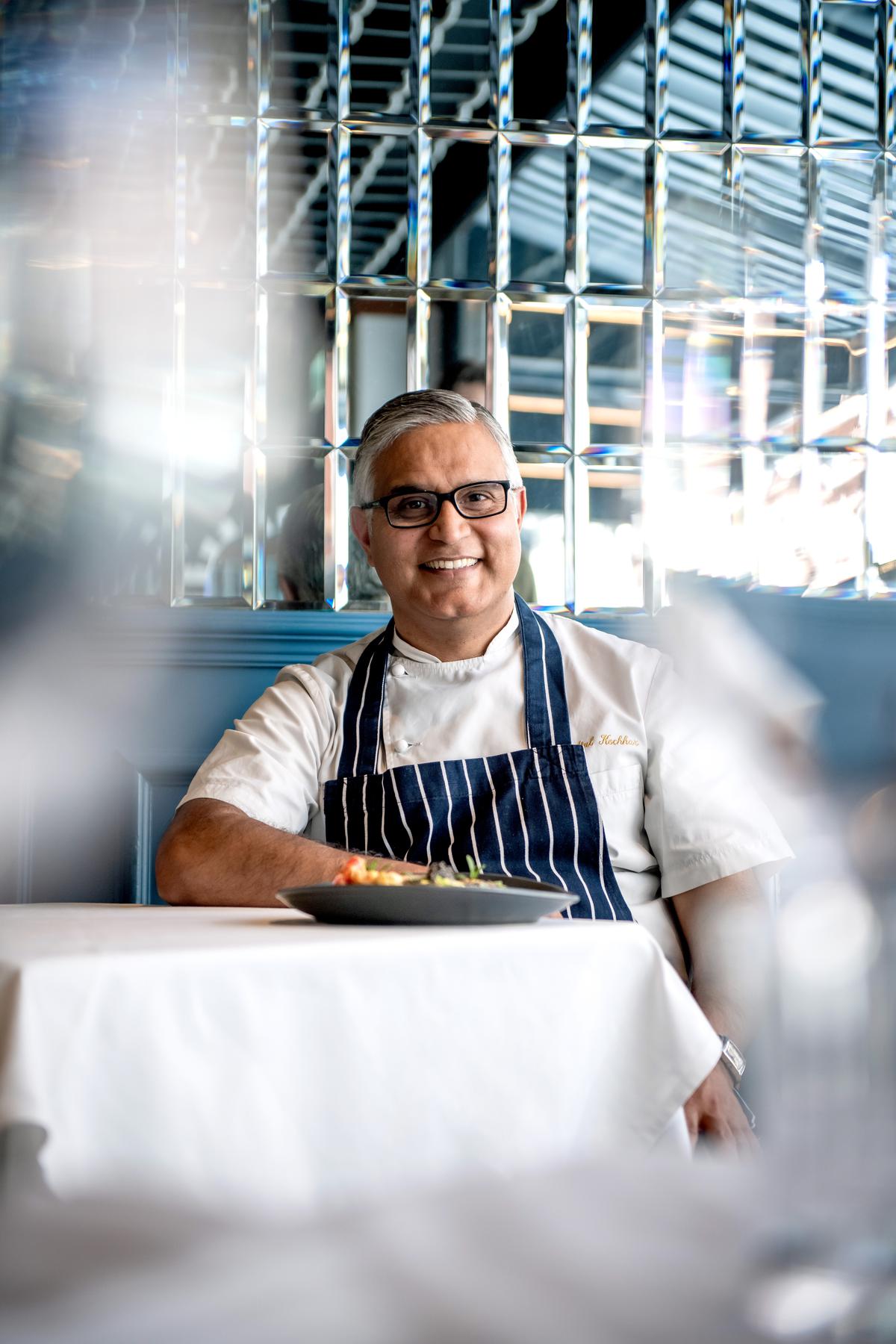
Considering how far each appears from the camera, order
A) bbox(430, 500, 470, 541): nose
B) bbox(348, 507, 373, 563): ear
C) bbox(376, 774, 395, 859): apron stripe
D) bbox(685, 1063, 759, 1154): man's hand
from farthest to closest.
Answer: bbox(348, 507, 373, 563): ear → bbox(430, 500, 470, 541): nose → bbox(376, 774, 395, 859): apron stripe → bbox(685, 1063, 759, 1154): man's hand

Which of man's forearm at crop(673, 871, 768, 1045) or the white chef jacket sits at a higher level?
the white chef jacket

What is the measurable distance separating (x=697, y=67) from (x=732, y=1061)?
6.45ft

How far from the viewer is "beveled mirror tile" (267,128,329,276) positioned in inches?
86.6

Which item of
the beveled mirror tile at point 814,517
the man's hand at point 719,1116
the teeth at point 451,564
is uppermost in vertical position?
the beveled mirror tile at point 814,517

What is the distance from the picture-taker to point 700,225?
7.49 ft

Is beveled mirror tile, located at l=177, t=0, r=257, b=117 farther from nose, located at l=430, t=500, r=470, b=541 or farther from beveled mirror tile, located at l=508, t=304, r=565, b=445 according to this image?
nose, located at l=430, t=500, r=470, b=541

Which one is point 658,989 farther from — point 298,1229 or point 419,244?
point 419,244

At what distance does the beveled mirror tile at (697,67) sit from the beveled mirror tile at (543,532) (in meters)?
0.74

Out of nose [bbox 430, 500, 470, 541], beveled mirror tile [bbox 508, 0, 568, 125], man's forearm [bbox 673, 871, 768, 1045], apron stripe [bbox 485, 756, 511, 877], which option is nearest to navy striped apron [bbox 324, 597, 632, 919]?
apron stripe [bbox 485, 756, 511, 877]

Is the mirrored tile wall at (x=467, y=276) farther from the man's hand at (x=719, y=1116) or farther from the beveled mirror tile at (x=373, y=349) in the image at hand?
the man's hand at (x=719, y=1116)

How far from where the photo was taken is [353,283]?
219 cm

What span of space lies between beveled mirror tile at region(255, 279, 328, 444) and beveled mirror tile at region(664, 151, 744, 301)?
0.70 meters

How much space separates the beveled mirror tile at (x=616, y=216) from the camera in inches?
89.0

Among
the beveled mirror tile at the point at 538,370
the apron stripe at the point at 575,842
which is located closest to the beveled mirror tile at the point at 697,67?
the beveled mirror tile at the point at 538,370
